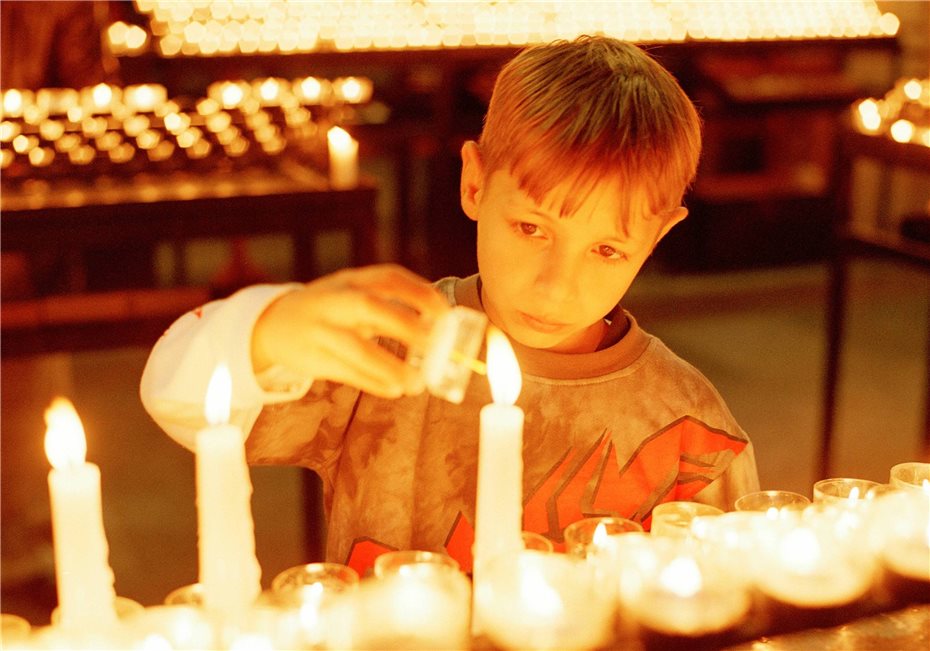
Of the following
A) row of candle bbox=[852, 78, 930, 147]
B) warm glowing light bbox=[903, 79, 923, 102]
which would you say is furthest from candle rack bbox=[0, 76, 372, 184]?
warm glowing light bbox=[903, 79, 923, 102]

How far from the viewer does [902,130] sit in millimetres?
3391

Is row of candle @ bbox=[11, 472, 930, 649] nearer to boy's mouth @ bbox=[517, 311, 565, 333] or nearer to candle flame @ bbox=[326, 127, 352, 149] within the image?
boy's mouth @ bbox=[517, 311, 565, 333]

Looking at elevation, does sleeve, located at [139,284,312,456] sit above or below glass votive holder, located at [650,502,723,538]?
above

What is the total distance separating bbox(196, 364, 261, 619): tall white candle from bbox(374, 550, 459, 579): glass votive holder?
0.11 metres

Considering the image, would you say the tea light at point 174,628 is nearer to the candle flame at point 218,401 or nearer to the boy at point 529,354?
the candle flame at point 218,401

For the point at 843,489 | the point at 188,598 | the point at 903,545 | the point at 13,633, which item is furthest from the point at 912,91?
the point at 13,633

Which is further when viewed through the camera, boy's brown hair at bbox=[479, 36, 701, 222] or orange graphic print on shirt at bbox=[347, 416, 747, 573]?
orange graphic print on shirt at bbox=[347, 416, 747, 573]

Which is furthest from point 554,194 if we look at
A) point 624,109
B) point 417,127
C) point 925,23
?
point 925,23

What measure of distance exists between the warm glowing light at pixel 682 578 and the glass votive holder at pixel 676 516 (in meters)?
0.12

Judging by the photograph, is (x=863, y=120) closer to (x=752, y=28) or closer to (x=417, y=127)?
(x=752, y=28)

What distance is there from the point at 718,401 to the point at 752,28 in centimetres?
403

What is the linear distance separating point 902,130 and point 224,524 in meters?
3.06

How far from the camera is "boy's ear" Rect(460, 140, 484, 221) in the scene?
1.49m

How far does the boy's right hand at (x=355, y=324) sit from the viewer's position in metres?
0.93
